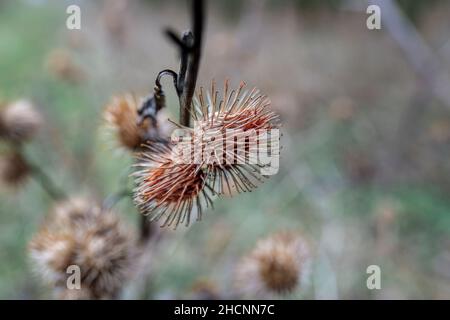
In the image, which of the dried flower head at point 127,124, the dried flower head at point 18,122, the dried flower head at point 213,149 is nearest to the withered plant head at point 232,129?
the dried flower head at point 213,149

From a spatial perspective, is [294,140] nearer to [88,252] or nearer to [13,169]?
[13,169]

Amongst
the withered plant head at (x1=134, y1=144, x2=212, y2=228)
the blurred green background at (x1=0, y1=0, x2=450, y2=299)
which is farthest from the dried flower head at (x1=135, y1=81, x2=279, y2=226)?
the blurred green background at (x1=0, y1=0, x2=450, y2=299)

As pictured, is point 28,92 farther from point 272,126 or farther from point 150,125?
point 272,126

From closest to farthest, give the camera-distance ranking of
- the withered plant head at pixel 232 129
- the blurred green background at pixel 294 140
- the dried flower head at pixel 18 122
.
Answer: the withered plant head at pixel 232 129, the dried flower head at pixel 18 122, the blurred green background at pixel 294 140

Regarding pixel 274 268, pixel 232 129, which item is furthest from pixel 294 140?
pixel 232 129

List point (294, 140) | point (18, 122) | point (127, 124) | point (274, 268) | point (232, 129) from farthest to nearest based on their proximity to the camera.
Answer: point (294, 140)
point (18, 122)
point (274, 268)
point (127, 124)
point (232, 129)

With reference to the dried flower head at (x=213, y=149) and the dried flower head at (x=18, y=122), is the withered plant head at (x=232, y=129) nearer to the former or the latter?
the dried flower head at (x=213, y=149)
